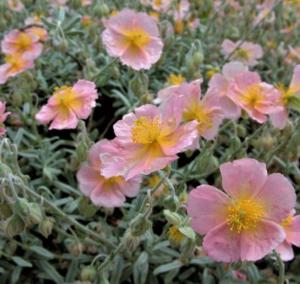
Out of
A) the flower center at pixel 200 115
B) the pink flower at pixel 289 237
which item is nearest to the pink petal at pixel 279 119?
the flower center at pixel 200 115

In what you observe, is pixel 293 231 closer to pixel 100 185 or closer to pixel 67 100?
pixel 100 185

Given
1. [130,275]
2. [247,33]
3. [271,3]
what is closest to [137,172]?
[130,275]

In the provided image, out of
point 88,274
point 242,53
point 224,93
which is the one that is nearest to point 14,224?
point 88,274

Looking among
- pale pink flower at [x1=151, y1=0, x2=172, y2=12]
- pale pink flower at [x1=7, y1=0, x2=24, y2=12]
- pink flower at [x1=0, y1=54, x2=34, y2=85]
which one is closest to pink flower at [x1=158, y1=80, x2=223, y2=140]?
pink flower at [x1=0, y1=54, x2=34, y2=85]

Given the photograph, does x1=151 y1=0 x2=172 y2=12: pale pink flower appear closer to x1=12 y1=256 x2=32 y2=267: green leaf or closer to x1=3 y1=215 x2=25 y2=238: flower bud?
x1=12 y1=256 x2=32 y2=267: green leaf

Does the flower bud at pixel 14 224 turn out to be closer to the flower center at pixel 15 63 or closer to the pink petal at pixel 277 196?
the pink petal at pixel 277 196

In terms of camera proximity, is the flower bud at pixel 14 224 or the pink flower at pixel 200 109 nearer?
the flower bud at pixel 14 224

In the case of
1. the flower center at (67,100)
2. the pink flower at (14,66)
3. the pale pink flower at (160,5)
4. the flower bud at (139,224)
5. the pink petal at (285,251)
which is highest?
the flower center at (67,100)
